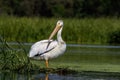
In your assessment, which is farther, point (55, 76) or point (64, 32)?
point (64, 32)

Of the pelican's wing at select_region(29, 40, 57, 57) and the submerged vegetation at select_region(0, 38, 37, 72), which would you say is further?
the pelican's wing at select_region(29, 40, 57, 57)

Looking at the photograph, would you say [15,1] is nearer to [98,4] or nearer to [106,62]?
[98,4]

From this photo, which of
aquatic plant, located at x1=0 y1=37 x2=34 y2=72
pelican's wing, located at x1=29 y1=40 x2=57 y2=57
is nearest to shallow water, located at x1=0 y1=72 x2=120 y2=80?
aquatic plant, located at x1=0 y1=37 x2=34 y2=72

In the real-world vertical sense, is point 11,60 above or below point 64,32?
below

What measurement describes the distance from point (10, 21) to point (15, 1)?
22.2 m

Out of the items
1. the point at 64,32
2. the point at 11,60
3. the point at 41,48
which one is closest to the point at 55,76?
the point at 11,60

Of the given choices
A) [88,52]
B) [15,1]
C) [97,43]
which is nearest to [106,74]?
[88,52]

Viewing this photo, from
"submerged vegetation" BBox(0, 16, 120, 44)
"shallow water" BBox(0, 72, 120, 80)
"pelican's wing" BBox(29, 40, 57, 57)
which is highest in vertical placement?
"submerged vegetation" BBox(0, 16, 120, 44)

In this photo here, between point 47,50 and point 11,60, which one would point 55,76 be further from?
point 47,50

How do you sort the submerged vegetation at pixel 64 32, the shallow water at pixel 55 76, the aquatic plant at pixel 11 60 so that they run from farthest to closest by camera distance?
the submerged vegetation at pixel 64 32
the aquatic plant at pixel 11 60
the shallow water at pixel 55 76

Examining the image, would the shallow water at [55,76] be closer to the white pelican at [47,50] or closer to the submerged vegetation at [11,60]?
the submerged vegetation at [11,60]

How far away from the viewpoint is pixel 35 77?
11562 millimetres

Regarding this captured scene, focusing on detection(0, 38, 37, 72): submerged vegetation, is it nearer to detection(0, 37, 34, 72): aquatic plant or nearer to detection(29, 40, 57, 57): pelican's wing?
detection(0, 37, 34, 72): aquatic plant

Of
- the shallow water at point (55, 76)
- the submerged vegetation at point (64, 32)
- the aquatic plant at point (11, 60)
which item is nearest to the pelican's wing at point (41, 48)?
the aquatic plant at point (11, 60)
